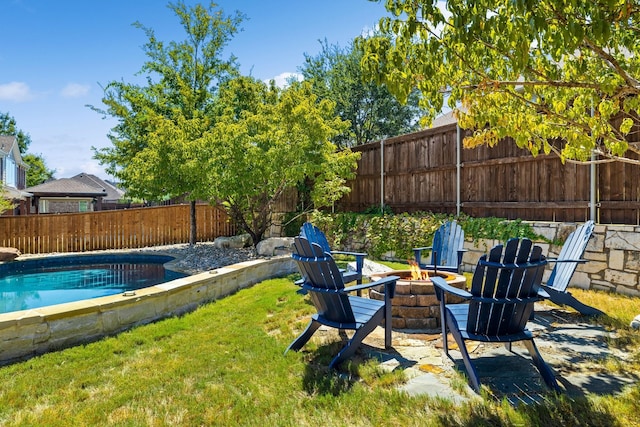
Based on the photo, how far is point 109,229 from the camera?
12133 millimetres

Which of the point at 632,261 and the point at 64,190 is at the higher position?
the point at 64,190

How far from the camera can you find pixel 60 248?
11664 mm

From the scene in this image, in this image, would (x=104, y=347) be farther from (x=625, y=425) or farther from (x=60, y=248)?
(x=60, y=248)

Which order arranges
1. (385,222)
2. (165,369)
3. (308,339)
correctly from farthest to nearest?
(385,222) → (308,339) → (165,369)

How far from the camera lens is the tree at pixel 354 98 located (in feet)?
54.7

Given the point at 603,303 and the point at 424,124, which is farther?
the point at 603,303

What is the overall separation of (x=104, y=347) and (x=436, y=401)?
9.40 ft

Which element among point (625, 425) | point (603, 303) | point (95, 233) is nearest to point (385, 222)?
point (603, 303)

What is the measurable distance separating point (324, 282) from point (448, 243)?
3114 mm

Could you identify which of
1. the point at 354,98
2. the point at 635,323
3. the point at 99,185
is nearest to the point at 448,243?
the point at 635,323

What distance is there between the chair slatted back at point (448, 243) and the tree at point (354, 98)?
11175 millimetres

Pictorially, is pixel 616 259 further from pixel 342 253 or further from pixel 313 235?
pixel 313 235

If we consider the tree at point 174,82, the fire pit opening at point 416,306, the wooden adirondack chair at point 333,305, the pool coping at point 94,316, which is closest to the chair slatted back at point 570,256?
the fire pit opening at point 416,306

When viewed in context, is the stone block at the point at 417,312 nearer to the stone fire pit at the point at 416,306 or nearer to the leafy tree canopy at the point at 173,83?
the stone fire pit at the point at 416,306
